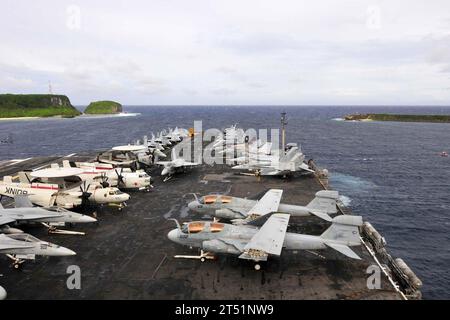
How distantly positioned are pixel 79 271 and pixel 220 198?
14.8 m

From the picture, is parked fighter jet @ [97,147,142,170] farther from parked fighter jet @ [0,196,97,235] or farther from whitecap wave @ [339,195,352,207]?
whitecap wave @ [339,195,352,207]

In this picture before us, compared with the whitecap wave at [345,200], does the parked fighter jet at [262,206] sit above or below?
above

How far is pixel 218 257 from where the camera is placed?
89.4 feet

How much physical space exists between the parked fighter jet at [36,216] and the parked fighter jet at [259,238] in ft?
37.9

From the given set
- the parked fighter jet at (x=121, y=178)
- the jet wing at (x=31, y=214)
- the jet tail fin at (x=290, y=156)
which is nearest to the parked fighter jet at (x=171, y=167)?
the parked fighter jet at (x=121, y=178)

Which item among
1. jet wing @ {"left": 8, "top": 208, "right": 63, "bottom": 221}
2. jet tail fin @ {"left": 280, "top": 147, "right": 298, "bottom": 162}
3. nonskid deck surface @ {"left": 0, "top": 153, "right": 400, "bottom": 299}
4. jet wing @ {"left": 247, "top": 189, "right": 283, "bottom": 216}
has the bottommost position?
nonskid deck surface @ {"left": 0, "top": 153, "right": 400, "bottom": 299}

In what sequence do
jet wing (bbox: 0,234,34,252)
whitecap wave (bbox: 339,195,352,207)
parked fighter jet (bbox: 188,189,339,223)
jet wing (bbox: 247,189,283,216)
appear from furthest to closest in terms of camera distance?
whitecap wave (bbox: 339,195,352,207)
parked fighter jet (bbox: 188,189,339,223)
jet wing (bbox: 247,189,283,216)
jet wing (bbox: 0,234,34,252)

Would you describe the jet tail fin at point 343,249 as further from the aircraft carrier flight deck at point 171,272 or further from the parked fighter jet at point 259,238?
the aircraft carrier flight deck at point 171,272

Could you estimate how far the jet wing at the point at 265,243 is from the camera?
23.2m

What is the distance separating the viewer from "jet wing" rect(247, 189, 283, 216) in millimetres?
30516

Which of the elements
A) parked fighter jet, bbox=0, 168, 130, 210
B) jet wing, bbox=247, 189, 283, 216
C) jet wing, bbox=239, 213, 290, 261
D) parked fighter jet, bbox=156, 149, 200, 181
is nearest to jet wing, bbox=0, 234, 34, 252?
parked fighter jet, bbox=0, 168, 130, 210

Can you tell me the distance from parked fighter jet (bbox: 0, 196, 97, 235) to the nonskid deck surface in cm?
129

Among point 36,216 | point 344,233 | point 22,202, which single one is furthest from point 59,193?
point 344,233
